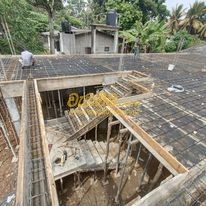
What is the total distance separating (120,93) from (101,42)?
13.3m

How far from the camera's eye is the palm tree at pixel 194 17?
87.7ft

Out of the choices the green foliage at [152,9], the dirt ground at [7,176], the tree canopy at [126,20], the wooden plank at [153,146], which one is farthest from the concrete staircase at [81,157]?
the green foliage at [152,9]

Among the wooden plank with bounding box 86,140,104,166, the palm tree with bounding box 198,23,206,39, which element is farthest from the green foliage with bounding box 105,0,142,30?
the wooden plank with bounding box 86,140,104,166

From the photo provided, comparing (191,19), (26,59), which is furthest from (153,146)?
(191,19)

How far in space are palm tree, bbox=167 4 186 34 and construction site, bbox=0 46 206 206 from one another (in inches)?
901

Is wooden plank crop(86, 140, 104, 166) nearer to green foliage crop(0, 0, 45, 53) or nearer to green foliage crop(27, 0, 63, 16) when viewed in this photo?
green foliage crop(0, 0, 45, 53)

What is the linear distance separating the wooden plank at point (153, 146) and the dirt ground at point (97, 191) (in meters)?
3.73

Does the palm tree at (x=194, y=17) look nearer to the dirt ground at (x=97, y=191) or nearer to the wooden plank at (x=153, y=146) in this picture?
the dirt ground at (x=97, y=191)

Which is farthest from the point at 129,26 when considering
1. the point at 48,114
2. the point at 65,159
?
the point at 65,159

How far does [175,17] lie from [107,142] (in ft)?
105

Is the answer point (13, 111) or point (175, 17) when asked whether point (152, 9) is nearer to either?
point (175, 17)

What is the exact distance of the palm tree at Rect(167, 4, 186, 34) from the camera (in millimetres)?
28045

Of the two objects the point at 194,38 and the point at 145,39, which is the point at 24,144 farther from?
the point at 194,38

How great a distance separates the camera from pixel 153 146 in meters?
4.13
